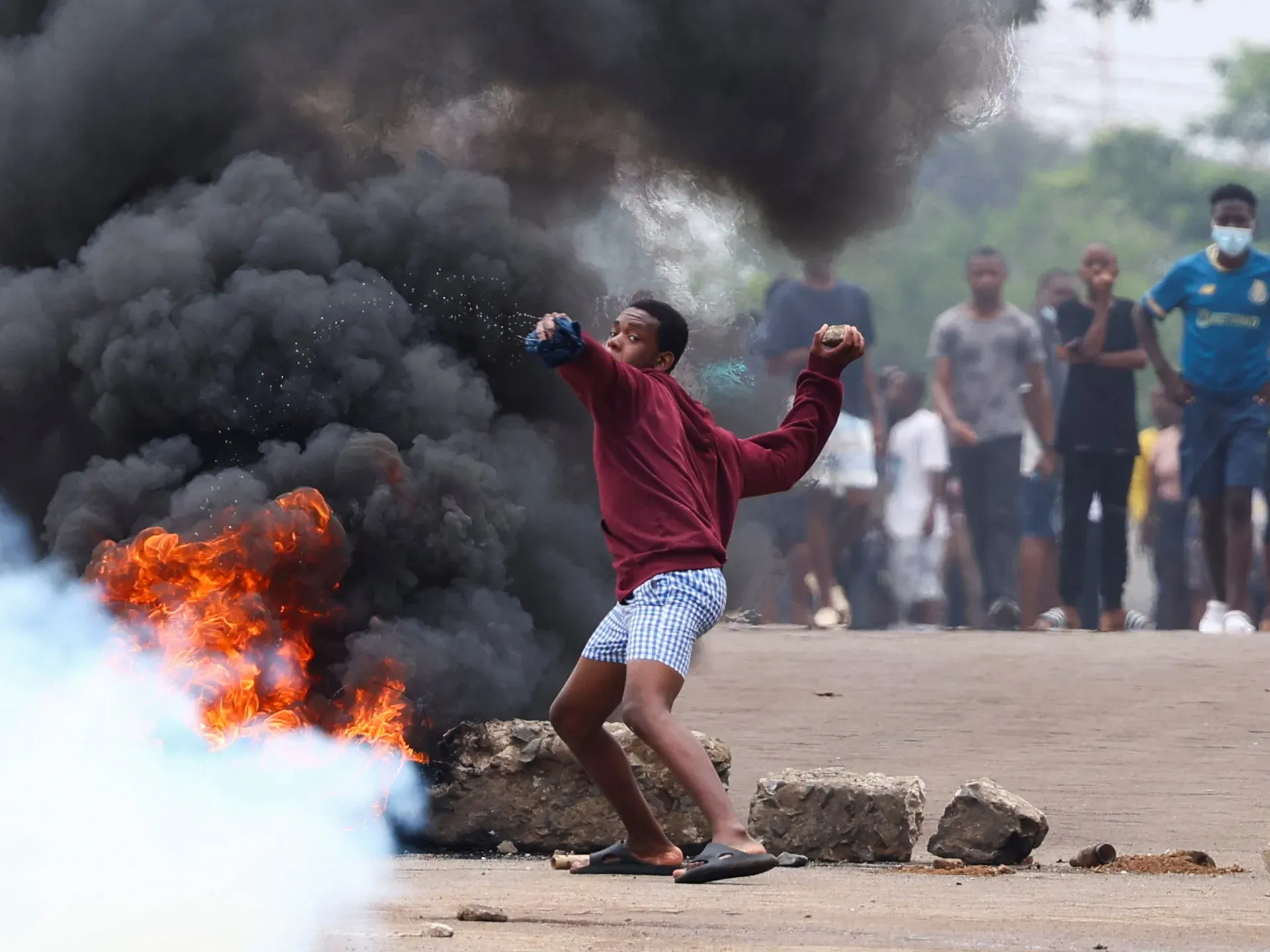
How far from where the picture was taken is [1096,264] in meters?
15.0

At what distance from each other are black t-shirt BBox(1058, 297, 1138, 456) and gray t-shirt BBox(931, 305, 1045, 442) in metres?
0.48

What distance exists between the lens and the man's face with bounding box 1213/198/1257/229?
14.0m

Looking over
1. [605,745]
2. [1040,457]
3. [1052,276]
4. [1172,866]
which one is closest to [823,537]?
[1040,457]

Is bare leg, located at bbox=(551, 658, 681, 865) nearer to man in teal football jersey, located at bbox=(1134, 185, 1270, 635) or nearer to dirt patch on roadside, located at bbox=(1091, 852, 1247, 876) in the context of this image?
dirt patch on roadside, located at bbox=(1091, 852, 1247, 876)

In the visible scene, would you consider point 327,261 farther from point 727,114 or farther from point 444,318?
point 727,114

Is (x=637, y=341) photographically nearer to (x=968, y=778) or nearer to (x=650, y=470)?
(x=650, y=470)

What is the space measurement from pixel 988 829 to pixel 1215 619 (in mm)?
6178

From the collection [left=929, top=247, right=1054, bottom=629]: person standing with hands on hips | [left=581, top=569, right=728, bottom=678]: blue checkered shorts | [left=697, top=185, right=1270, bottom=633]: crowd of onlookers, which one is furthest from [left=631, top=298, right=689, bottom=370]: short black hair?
[left=929, top=247, right=1054, bottom=629]: person standing with hands on hips

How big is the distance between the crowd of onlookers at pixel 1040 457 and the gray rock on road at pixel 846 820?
13.4 feet

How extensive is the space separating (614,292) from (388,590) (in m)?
2.04

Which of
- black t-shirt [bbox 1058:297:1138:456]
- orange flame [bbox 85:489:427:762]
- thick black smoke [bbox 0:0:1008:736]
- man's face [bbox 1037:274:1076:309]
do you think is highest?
man's face [bbox 1037:274:1076:309]

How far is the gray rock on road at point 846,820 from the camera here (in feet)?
26.9

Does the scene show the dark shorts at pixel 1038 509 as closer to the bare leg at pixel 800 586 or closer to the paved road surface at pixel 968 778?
the bare leg at pixel 800 586

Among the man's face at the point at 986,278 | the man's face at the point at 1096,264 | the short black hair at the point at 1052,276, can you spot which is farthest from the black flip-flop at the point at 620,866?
the short black hair at the point at 1052,276
